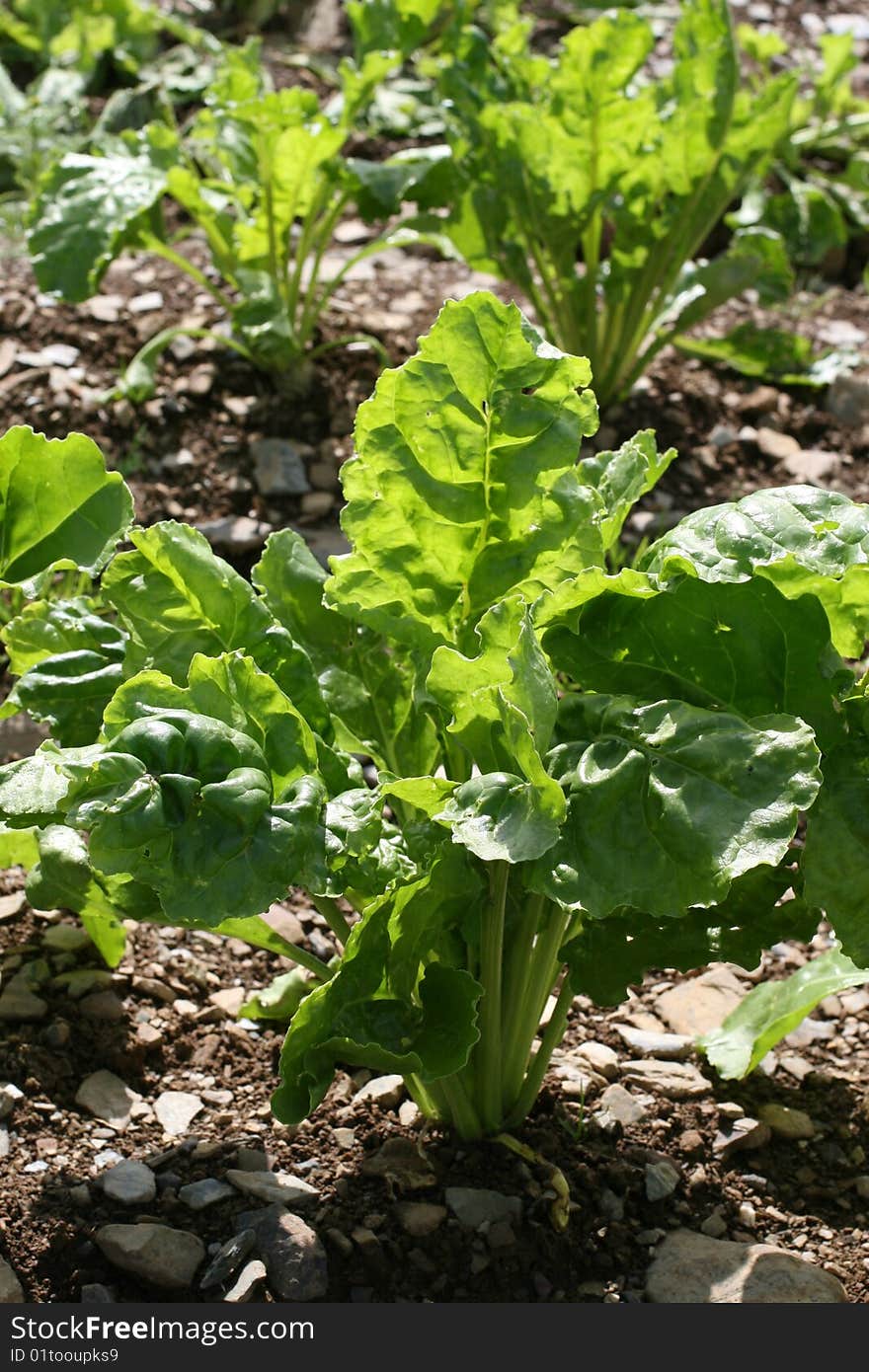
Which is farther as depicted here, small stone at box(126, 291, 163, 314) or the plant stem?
small stone at box(126, 291, 163, 314)

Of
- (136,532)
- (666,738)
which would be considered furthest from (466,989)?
(136,532)

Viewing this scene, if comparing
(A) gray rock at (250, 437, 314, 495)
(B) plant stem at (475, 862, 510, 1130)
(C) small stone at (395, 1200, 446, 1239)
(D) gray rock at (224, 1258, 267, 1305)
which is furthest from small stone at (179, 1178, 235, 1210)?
(A) gray rock at (250, 437, 314, 495)

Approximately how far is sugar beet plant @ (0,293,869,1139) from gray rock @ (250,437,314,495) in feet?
5.31

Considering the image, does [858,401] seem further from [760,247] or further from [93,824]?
[93,824]

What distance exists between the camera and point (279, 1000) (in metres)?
2.58

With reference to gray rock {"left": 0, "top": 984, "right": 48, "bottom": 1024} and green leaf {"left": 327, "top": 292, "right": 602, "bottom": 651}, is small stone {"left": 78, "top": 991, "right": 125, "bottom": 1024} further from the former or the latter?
green leaf {"left": 327, "top": 292, "right": 602, "bottom": 651}

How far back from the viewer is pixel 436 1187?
2.29m

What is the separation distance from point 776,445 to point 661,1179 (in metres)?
2.45

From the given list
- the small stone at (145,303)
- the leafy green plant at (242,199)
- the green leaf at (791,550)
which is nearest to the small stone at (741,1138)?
the green leaf at (791,550)

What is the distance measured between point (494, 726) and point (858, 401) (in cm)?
285

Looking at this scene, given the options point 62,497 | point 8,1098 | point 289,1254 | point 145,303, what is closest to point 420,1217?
point 289,1254

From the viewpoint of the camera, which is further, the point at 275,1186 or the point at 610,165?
the point at 610,165

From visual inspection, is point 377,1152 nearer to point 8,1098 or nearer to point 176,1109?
point 176,1109

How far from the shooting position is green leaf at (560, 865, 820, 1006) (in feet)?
6.96
